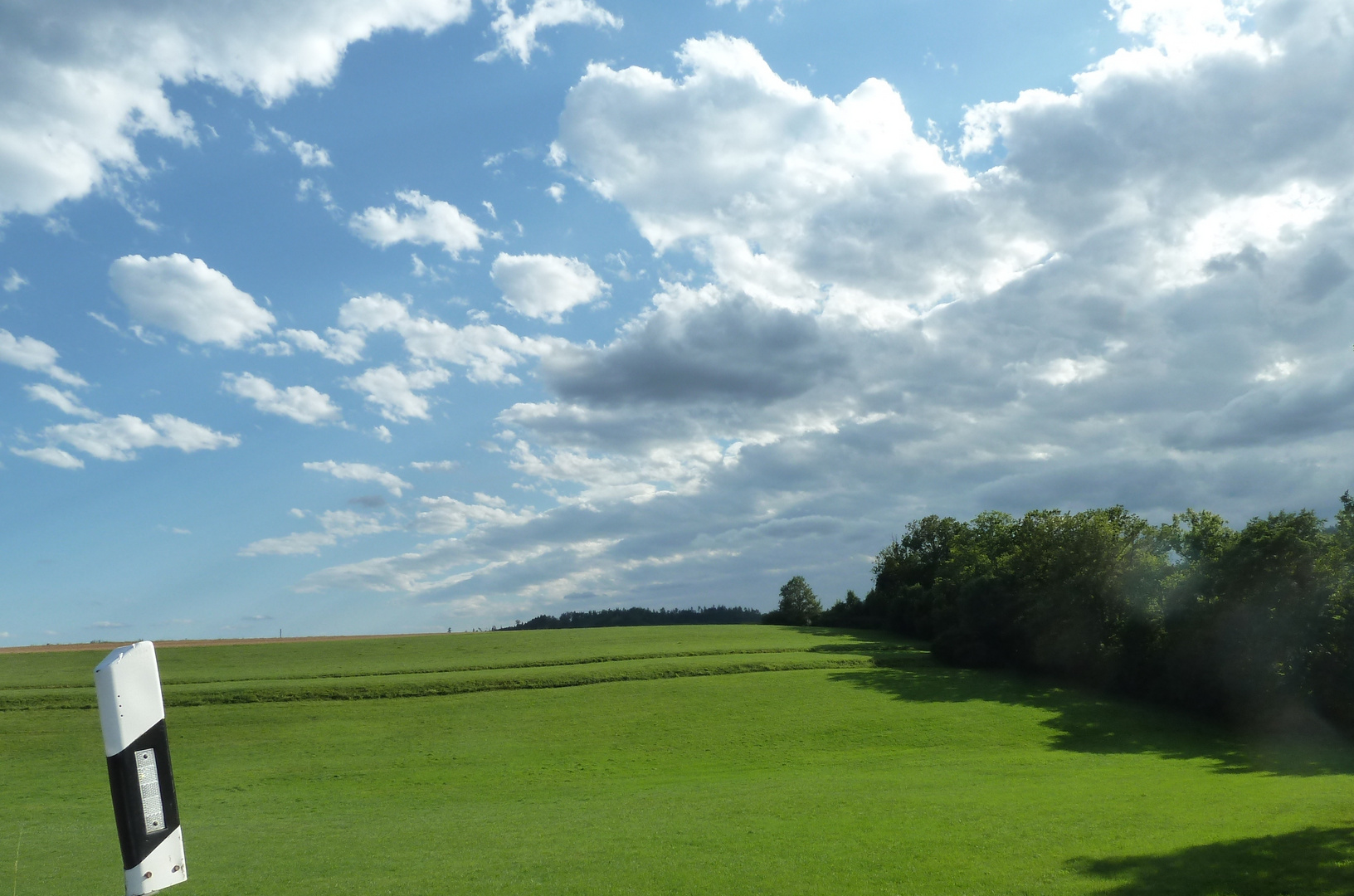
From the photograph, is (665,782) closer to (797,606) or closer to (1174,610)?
(1174,610)

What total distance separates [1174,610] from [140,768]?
64.3 meters

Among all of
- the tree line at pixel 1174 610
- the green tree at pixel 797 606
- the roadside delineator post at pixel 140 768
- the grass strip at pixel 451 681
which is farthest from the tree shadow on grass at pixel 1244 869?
the green tree at pixel 797 606

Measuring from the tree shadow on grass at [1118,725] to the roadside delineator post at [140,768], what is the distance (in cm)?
4183

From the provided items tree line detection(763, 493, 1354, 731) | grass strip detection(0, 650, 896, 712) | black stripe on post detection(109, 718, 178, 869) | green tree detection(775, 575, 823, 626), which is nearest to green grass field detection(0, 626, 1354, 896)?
grass strip detection(0, 650, 896, 712)

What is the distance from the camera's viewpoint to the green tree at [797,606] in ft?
418

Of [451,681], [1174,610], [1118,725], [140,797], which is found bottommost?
[1118,725]

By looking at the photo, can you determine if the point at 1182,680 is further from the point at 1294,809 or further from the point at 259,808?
the point at 259,808

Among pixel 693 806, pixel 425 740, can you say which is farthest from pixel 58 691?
pixel 693 806

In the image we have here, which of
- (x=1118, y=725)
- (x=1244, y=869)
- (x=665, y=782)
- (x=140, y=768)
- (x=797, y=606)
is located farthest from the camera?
(x=797, y=606)

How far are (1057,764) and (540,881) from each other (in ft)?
90.1

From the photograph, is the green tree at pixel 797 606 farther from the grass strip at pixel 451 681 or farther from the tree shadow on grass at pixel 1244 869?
the tree shadow on grass at pixel 1244 869

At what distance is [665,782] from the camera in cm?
3338

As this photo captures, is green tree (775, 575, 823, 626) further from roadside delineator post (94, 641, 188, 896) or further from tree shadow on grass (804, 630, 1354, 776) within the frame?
roadside delineator post (94, 641, 188, 896)

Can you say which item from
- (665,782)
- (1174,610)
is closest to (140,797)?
(665,782)
